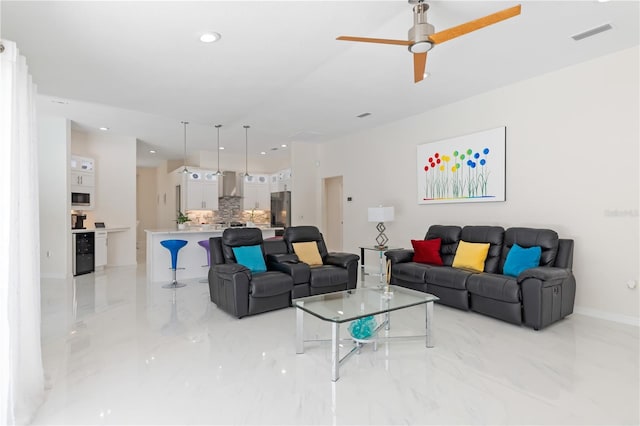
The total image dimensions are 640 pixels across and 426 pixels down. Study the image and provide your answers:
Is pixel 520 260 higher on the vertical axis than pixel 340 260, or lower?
higher

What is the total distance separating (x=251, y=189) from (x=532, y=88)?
25.3ft

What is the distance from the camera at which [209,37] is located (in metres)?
3.39

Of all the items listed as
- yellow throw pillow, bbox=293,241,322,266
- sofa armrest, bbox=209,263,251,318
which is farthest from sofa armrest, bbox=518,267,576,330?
sofa armrest, bbox=209,263,251,318

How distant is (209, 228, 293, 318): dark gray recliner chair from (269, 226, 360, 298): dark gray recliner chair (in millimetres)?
167

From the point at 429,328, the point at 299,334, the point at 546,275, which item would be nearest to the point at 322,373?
the point at 299,334

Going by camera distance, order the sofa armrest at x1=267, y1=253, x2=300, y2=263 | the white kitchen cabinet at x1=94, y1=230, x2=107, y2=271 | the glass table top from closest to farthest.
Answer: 1. the glass table top
2. the sofa armrest at x1=267, y1=253, x2=300, y2=263
3. the white kitchen cabinet at x1=94, y1=230, x2=107, y2=271

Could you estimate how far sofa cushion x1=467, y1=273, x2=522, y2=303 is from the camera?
363 cm

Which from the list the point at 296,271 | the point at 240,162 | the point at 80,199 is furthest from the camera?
the point at 240,162

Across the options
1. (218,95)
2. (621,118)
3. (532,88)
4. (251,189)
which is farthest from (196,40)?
(251,189)

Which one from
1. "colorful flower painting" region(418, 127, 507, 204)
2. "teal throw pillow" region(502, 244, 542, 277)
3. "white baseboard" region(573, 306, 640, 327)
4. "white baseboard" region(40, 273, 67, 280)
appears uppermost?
"colorful flower painting" region(418, 127, 507, 204)

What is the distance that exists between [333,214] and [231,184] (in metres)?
3.23

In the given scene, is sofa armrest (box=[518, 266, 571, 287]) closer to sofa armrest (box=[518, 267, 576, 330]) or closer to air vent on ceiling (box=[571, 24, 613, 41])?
sofa armrest (box=[518, 267, 576, 330])

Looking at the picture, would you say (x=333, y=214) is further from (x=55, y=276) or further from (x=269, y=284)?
(x=55, y=276)

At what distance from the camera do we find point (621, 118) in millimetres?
3883
